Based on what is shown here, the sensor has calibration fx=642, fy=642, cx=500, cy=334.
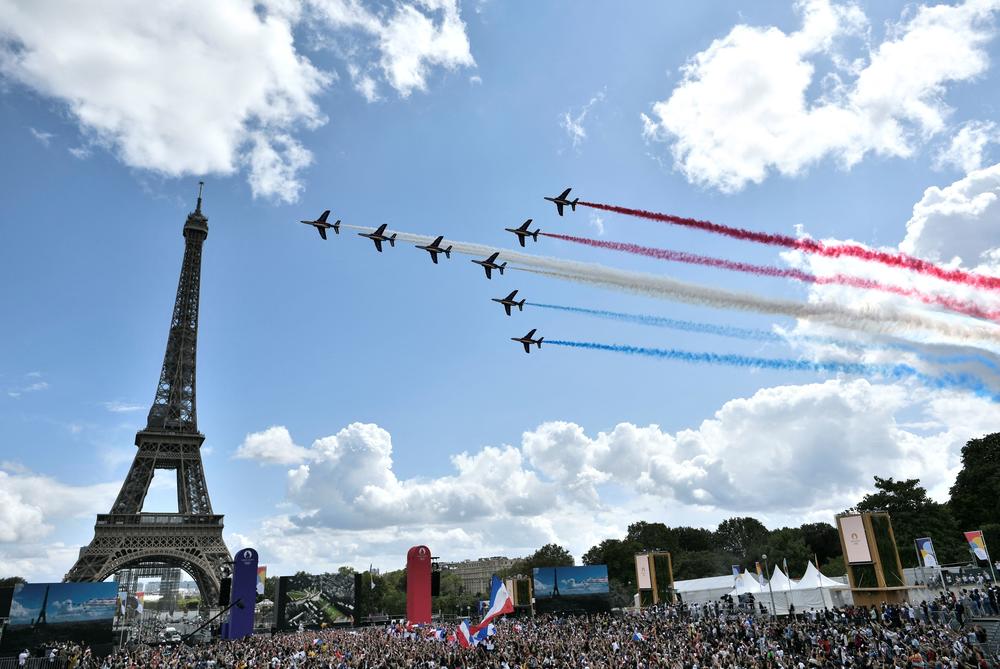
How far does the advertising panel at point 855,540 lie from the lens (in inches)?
1672

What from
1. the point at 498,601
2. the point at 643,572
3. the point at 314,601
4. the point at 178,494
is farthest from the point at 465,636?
the point at 178,494

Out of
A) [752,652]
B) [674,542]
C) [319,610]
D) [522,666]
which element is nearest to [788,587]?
[752,652]

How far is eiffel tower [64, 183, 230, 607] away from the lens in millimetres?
70250

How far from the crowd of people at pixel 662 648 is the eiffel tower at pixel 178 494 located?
33256mm

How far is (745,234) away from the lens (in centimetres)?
3788

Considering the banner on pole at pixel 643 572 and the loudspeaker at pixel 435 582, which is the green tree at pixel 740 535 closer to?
the banner on pole at pixel 643 572

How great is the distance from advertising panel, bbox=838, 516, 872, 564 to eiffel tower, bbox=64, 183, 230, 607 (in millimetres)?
62058

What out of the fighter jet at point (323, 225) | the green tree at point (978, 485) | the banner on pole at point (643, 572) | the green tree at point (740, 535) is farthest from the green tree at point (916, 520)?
the fighter jet at point (323, 225)

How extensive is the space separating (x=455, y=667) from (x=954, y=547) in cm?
6498

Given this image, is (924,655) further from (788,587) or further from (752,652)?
(788,587)

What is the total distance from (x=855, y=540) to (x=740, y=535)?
3744 inches

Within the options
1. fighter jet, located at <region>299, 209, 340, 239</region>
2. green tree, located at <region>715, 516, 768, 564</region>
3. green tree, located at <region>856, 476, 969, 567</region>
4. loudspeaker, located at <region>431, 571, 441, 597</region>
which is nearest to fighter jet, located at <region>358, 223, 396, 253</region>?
fighter jet, located at <region>299, 209, 340, 239</region>

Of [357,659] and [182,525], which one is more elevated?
[182,525]

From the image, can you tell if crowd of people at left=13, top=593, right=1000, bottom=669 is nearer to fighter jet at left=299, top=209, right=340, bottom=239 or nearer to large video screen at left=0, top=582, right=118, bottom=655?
large video screen at left=0, top=582, right=118, bottom=655
